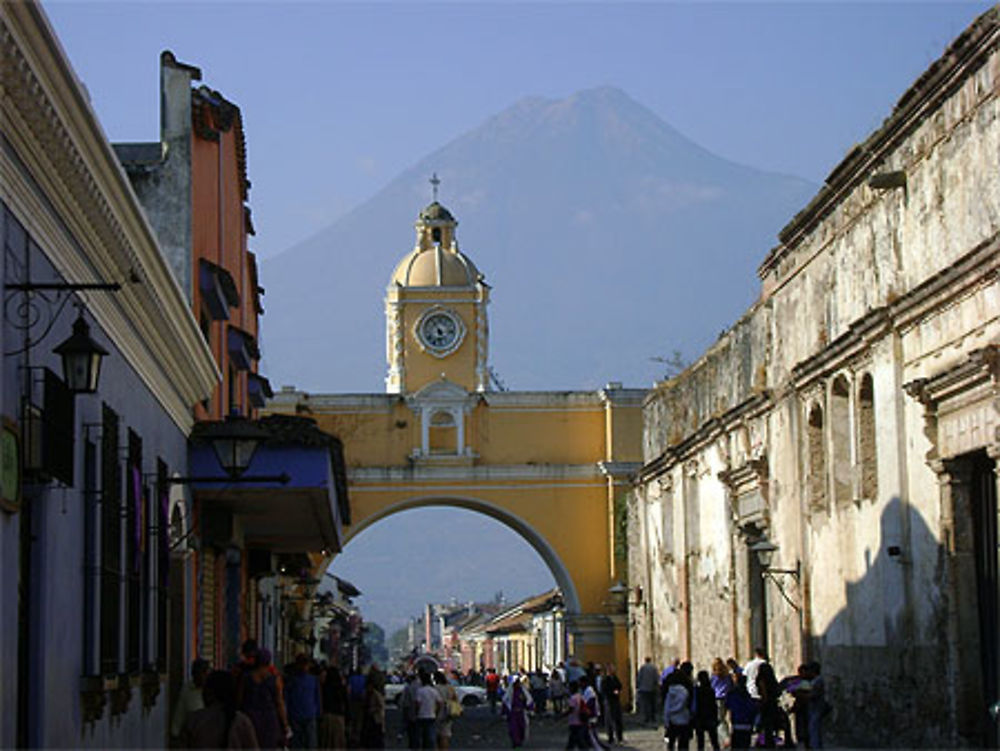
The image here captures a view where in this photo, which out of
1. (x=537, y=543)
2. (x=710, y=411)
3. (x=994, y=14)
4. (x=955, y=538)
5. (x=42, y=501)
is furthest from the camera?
(x=537, y=543)

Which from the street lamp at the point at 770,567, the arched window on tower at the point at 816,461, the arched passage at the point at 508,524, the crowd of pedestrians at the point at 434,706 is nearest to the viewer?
the crowd of pedestrians at the point at 434,706

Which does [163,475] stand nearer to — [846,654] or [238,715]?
[238,715]

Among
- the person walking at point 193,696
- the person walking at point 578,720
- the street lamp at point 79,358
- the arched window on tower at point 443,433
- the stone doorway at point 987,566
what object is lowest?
the person walking at point 578,720

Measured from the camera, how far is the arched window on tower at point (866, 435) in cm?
2064

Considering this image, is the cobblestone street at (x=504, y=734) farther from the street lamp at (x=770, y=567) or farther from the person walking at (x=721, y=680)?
the street lamp at (x=770, y=567)

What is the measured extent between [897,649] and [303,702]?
579 cm

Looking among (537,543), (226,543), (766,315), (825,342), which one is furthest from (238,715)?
(537,543)

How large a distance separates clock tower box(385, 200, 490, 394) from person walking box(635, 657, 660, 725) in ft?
49.2

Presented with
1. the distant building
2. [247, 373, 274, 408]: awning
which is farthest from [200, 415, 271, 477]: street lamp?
[247, 373, 274, 408]: awning

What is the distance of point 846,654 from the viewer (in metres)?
21.8

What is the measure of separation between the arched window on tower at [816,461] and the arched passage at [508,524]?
69.7ft

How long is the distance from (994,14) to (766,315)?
10153 millimetres

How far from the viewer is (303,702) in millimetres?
18531

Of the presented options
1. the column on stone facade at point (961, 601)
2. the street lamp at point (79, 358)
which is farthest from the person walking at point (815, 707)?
the street lamp at point (79, 358)
